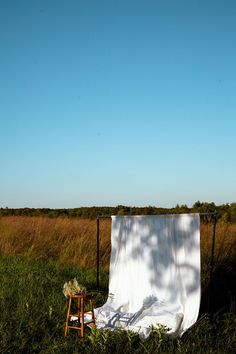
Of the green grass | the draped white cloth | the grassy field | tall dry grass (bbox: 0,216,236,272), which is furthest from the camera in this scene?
tall dry grass (bbox: 0,216,236,272)

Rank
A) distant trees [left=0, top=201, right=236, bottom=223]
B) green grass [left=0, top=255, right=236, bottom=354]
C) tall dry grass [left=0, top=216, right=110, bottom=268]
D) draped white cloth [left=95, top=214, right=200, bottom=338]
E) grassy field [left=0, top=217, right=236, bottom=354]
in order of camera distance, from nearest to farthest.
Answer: green grass [left=0, top=255, right=236, bottom=354]
grassy field [left=0, top=217, right=236, bottom=354]
draped white cloth [left=95, top=214, right=200, bottom=338]
tall dry grass [left=0, top=216, right=110, bottom=268]
distant trees [left=0, top=201, right=236, bottom=223]

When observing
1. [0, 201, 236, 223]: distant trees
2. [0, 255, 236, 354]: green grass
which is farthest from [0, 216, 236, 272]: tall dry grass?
[0, 255, 236, 354]: green grass

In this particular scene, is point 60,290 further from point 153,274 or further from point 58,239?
point 58,239

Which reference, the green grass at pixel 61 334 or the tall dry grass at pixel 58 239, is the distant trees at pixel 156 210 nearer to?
the tall dry grass at pixel 58 239

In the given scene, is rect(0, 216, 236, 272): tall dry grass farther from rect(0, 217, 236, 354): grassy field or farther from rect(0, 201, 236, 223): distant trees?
rect(0, 201, 236, 223): distant trees

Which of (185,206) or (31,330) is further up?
(185,206)

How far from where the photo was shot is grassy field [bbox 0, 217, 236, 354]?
4.60 meters

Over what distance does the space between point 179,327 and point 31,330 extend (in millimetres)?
1607

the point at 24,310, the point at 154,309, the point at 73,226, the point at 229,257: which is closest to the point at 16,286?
the point at 24,310

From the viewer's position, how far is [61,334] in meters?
5.02

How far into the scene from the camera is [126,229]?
614cm

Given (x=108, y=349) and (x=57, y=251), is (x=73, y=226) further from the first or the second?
(x=108, y=349)

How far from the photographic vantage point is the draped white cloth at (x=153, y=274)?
4941mm

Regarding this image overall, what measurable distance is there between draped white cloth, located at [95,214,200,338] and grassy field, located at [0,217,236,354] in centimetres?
30
